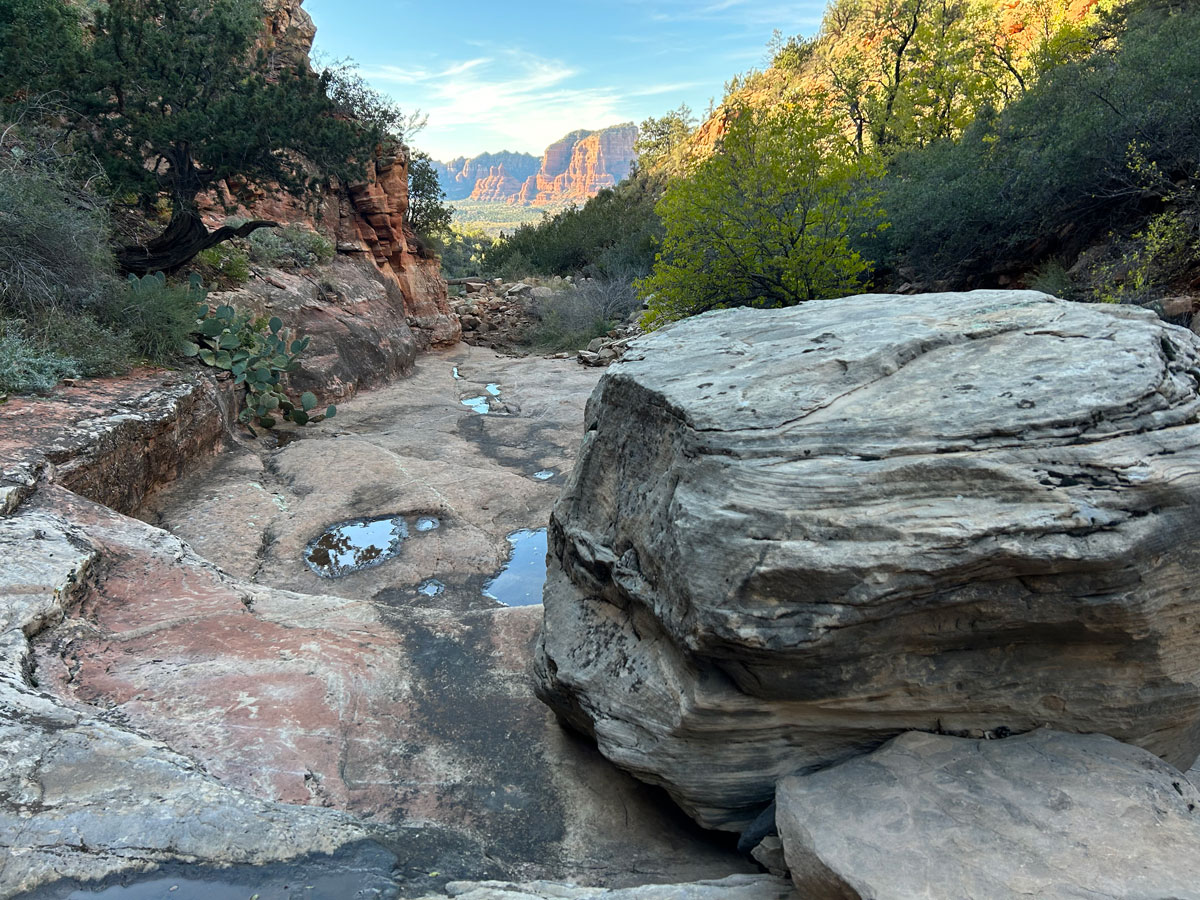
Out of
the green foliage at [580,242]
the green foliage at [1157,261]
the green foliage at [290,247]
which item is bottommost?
the green foliage at [1157,261]

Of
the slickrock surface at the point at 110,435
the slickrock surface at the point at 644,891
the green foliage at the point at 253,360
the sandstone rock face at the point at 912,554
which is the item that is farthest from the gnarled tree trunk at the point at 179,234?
the slickrock surface at the point at 644,891

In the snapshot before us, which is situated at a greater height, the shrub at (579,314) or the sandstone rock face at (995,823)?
the shrub at (579,314)

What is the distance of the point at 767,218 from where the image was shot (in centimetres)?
1005

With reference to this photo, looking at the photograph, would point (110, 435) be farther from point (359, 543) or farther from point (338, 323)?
point (338, 323)

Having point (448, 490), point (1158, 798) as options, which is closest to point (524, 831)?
point (1158, 798)

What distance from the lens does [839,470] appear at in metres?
2.29

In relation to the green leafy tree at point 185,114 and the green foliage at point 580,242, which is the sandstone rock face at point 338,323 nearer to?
the green leafy tree at point 185,114

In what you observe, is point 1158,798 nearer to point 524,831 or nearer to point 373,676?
point 524,831

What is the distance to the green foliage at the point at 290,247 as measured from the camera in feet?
39.8

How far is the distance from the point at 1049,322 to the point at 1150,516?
3.43ft

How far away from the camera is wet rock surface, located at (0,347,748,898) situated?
2164 mm

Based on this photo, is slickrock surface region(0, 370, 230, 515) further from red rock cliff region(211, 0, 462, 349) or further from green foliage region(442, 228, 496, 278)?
green foliage region(442, 228, 496, 278)

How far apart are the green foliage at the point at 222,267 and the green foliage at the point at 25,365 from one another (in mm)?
4532

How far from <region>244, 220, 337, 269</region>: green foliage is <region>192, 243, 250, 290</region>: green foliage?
0.88 metres
